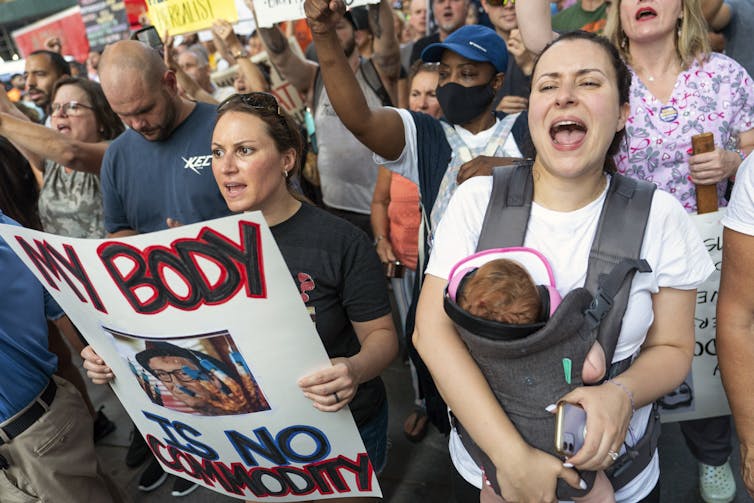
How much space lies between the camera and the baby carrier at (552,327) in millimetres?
1090

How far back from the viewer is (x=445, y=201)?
6.28 feet

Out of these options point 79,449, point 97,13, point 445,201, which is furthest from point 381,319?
point 97,13

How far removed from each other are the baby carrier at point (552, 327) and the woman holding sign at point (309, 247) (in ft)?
1.55

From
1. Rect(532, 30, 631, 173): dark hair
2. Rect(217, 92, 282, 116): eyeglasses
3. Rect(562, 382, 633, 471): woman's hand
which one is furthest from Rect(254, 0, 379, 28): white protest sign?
Rect(562, 382, 633, 471): woman's hand

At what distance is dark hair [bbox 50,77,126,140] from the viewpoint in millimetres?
3107

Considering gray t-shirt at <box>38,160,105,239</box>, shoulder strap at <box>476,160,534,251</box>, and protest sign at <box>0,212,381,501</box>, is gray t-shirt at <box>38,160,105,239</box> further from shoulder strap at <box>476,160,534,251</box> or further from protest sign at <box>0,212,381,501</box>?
shoulder strap at <box>476,160,534,251</box>

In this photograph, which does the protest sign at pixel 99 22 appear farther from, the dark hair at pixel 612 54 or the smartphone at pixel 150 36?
the dark hair at pixel 612 54

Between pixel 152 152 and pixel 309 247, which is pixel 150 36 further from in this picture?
pixel 309 247

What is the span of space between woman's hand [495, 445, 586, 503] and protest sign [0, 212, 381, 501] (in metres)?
0.49

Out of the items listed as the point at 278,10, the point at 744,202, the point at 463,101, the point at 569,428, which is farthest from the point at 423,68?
the point at 569,428

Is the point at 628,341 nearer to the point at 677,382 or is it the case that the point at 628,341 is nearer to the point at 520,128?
the point at 677,382

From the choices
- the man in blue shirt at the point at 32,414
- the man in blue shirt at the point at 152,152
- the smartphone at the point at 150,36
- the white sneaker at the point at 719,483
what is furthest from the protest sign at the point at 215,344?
the smartphone at the point at 150,36

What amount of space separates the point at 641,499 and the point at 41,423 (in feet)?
5.58

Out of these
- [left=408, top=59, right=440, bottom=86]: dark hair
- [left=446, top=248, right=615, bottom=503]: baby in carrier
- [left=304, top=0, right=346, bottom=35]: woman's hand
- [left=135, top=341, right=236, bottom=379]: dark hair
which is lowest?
[left=135, top=341, right=236, bottom=379]: dark hair
